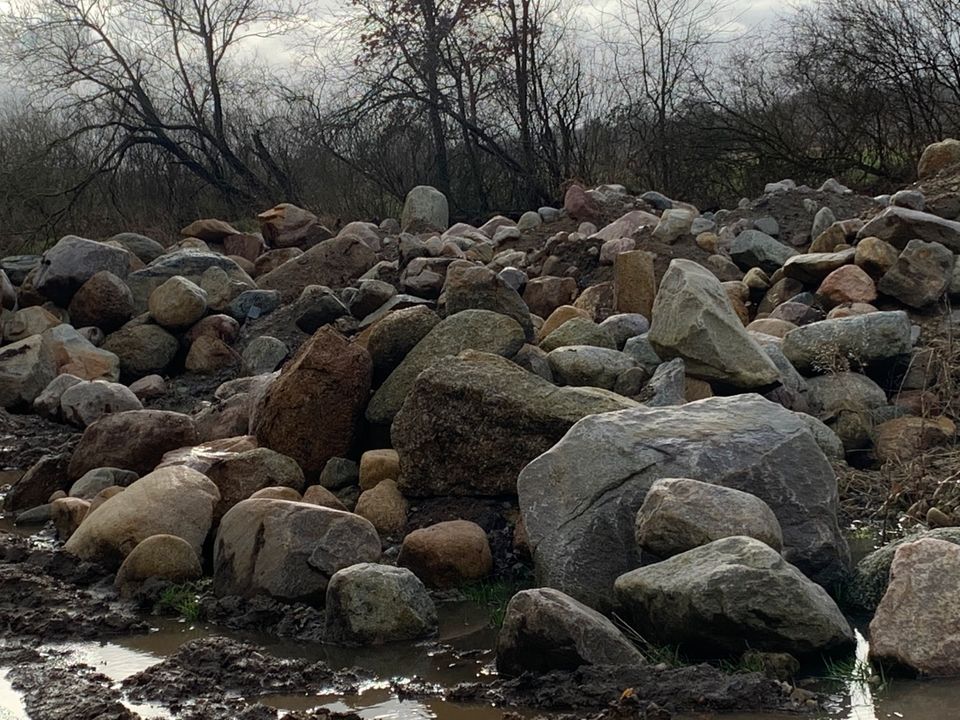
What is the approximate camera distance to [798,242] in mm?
12828

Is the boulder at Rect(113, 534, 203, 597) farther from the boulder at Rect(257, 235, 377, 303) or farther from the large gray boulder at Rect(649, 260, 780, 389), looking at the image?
the boulder at Rect(257, 235, 377, 303)

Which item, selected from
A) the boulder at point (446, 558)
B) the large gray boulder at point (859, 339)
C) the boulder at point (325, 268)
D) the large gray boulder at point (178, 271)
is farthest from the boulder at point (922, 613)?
the large gray boulder at point (178, 271)

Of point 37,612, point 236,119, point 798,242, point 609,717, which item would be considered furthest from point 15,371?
point 236,119

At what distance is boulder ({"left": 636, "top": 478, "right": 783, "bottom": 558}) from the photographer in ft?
14.9

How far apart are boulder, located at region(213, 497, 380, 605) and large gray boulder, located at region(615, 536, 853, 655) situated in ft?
5.67

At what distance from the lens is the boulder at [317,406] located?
23.8 ft

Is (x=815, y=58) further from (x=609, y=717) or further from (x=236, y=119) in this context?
(x=609, y=717)

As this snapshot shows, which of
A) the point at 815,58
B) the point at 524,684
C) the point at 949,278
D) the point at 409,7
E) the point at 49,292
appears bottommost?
the point at 524,684

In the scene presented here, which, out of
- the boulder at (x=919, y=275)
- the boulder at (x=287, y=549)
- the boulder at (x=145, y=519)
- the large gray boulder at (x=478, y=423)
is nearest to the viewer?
the boulder at (x=287, y=549)

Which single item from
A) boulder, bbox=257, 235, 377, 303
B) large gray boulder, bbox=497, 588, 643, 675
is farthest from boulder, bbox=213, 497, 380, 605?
boulder, bbox=257, 235, 377, 303

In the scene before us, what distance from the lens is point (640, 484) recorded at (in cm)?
506

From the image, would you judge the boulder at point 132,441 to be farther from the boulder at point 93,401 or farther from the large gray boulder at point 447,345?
the boulder at point 93,401

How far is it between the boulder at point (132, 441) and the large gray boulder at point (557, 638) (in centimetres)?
427

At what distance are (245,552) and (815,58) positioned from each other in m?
14.8
